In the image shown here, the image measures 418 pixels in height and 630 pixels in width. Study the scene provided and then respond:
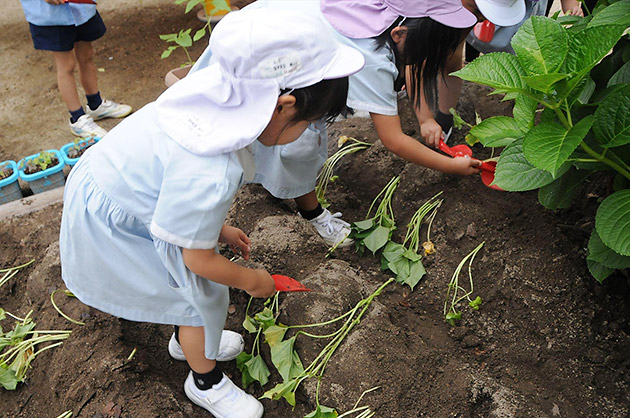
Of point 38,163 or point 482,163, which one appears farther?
point 38,163

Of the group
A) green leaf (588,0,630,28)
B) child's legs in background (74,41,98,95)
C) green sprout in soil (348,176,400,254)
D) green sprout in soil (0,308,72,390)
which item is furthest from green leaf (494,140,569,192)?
child's legs in background (74,41,98,95)

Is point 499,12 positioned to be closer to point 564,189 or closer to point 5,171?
point 564,189

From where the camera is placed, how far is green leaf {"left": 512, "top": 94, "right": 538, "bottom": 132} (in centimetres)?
130

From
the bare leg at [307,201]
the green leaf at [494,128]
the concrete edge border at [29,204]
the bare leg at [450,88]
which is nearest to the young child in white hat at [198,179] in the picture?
the green leaf at [494,128]

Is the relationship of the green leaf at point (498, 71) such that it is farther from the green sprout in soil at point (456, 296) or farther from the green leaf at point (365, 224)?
the green leaf at point (365, 224)

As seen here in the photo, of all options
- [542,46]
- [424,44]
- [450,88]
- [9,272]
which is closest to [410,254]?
[424,44]

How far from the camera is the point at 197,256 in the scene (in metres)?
1.26

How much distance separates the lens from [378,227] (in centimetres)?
205

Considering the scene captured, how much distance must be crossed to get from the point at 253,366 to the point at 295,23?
103cm

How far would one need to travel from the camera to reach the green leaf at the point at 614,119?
1.18 meters

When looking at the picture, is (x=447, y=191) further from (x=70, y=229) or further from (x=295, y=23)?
(x=70, y=229)

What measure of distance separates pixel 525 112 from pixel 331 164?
1094 millimetres

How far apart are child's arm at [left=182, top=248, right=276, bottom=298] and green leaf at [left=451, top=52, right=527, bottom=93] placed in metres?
0.68

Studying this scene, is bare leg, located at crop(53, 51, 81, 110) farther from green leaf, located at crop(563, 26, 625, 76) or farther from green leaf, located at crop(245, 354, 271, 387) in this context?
green leaf, located at crop(563, 26, 625, 76)
